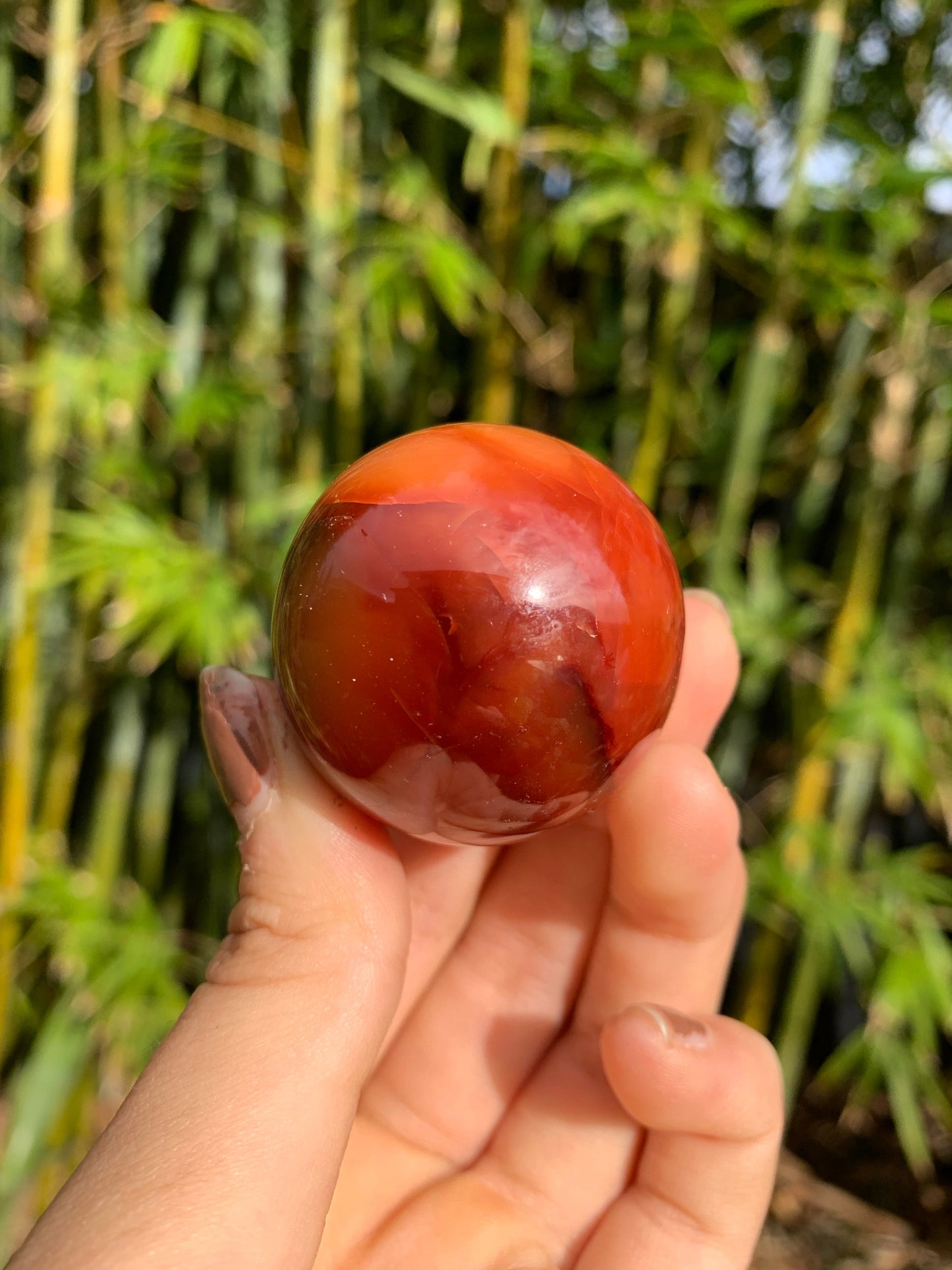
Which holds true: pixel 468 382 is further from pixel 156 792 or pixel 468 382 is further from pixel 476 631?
pixel 476 631

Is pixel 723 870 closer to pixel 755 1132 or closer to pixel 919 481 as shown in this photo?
pixel 755 1132

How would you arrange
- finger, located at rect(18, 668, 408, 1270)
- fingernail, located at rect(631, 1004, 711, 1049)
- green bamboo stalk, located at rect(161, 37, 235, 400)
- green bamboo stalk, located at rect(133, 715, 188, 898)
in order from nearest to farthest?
finger, located at rect(18, 668, 408, 1270), fingernail, located at rect(631, 1004, 711, 1049), green bamboo stalk, located at rect(161, 37, 235, 400), green bamboo stalk, located at rect(133, 715, 188, 898)

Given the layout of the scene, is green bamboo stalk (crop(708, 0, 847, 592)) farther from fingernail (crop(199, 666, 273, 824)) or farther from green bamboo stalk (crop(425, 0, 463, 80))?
fingernail (crop(199, 666, 273, 824))

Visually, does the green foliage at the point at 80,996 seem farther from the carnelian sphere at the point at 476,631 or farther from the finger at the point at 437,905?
the carnelian sphere at the point at 476,631

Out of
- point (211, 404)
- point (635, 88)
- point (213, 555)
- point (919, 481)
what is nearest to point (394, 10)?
point (635, 88)

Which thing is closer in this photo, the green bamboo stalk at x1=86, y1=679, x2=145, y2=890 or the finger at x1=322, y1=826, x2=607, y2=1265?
the finger at x1=322, y1=826, x2=607, y2=1265

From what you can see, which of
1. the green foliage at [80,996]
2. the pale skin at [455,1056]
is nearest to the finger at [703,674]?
the pale skin at [455,1056]

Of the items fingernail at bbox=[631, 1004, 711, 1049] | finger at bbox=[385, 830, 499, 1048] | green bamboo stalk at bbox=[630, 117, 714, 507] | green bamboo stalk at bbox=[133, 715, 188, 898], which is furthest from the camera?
green bamboo stalk at bbox=[133, 715, 188, 898]

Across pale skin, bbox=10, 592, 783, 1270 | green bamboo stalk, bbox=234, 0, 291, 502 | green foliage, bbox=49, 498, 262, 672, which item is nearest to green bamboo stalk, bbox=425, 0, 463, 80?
green bamboo stalk, bbox=234, 0, 291, 502
